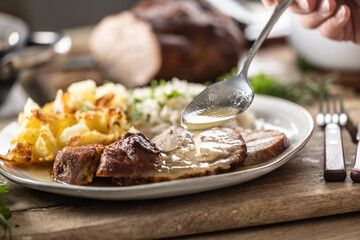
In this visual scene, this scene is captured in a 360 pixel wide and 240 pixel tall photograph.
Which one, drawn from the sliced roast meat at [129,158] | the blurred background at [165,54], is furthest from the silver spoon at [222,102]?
the blurred background at [165,54]

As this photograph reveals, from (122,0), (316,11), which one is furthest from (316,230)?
(122,0)

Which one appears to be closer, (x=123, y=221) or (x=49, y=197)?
(x=123, y=221)

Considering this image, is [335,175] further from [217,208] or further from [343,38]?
[343,38]

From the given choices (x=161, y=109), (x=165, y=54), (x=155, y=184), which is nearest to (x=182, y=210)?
(x=155, y=184)

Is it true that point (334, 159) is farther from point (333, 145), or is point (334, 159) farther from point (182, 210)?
point (182, 210)

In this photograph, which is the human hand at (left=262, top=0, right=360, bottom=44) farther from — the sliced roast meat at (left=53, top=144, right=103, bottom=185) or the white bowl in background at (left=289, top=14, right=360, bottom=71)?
the sliced roast meat at (left=53, top=144, right=103, bottom=185)
